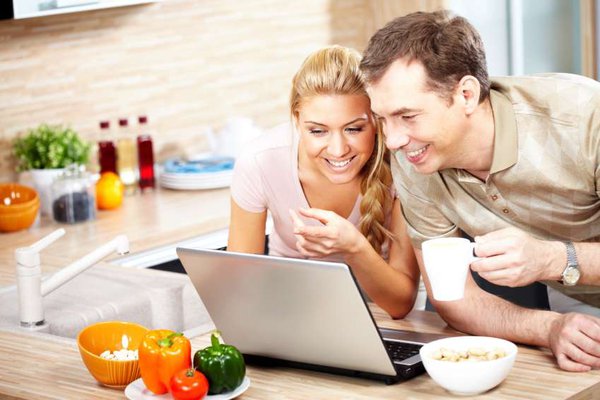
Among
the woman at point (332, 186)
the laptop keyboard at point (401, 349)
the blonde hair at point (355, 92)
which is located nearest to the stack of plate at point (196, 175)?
the woman at point (332, 186)

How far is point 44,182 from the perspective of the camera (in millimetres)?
4012

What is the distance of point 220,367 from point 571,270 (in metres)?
0.75

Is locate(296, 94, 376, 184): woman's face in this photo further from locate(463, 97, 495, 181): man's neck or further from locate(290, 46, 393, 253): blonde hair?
locate(463, 97, 495, 181): man's neck

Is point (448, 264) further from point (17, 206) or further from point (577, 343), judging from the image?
point (17, 206)

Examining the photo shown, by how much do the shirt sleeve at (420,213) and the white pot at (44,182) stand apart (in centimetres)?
174

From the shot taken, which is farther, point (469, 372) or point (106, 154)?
point (106, 154)

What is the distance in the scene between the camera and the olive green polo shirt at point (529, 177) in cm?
246

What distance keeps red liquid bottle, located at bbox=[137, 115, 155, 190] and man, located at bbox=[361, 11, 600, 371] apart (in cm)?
195

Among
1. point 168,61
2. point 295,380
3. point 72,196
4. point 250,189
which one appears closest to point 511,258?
point 295,380

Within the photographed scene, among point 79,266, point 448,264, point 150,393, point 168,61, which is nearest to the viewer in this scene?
point 448,264

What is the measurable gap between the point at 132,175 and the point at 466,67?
2.19 m

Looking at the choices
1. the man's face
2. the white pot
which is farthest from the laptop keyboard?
the white pot

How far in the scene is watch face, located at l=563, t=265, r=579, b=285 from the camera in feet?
7.59

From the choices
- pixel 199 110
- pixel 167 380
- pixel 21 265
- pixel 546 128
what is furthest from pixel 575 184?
pixel 199 110
